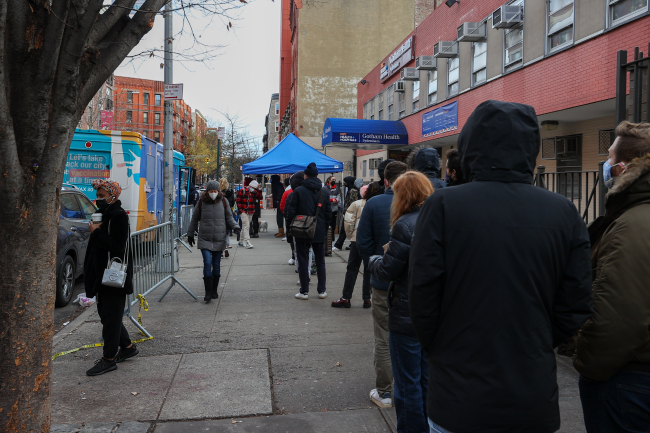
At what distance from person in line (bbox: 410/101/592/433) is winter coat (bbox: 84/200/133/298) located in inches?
145

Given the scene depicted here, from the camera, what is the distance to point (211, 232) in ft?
25.8

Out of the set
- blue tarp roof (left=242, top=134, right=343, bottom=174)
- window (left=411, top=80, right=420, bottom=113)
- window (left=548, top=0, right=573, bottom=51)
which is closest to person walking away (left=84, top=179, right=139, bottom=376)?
window (left=548, top=0, right=573, bottom=51)

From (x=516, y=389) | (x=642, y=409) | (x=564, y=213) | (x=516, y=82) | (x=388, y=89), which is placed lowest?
(x=642, y=409)

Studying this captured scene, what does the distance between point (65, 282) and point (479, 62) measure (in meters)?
13.0

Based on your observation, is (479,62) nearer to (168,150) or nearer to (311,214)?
(168,150)

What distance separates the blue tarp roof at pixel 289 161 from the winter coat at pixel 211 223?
7.32 m

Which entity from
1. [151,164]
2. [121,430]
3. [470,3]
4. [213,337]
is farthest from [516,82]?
[121,430]

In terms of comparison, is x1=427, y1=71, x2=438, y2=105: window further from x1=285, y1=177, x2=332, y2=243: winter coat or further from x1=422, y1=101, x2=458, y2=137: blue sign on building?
x1=285, y1=177, x2=332, y2=243: winter coat

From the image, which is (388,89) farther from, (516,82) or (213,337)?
(213,337)

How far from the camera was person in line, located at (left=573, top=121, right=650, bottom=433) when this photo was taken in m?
1.98

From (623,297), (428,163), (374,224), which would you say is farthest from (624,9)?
(623,297)

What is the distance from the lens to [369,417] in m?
3.95

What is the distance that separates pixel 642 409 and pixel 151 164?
40.0 feet

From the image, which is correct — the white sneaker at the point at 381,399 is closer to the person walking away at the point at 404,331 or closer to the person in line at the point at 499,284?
the person walking away at the point at 404,331
